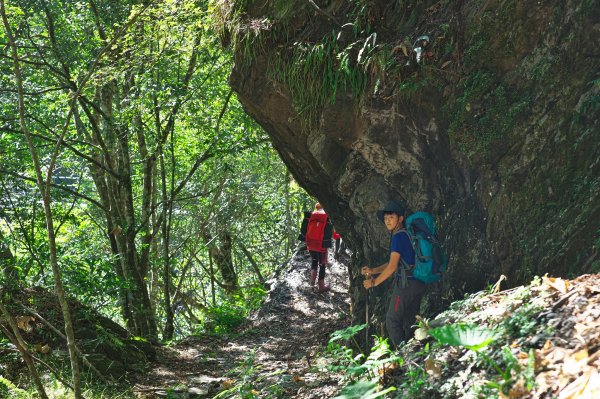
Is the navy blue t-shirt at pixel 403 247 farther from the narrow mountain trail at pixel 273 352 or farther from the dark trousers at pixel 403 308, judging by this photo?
the narrow mountain trail at pixel 273 352

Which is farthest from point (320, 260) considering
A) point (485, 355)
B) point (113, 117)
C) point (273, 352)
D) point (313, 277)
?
point (485, 355)

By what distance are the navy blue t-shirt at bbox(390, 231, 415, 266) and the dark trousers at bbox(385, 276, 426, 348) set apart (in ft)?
0.81

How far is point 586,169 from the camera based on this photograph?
242 inches

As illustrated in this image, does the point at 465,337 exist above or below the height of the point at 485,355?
above

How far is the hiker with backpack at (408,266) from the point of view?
6810mm

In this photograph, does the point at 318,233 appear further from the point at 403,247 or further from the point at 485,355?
the point at 485,355

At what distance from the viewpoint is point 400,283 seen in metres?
6.96

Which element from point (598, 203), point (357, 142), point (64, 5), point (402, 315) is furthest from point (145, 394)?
point (64, 5)

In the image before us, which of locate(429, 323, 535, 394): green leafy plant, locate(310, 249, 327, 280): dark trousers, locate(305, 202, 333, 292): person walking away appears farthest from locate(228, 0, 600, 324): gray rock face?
locate(310, 249, 327, 280): dark trousers

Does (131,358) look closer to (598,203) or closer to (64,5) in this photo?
(598,203)

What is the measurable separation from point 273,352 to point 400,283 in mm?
3947

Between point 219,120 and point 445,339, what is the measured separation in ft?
33.0

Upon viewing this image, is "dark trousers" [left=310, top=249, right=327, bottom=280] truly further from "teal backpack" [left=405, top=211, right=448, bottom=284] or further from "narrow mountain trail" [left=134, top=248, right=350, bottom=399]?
"teal backpack" [left=405, top=211, right=448, bottom=284]

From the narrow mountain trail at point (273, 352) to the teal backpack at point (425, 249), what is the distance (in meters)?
1.49
